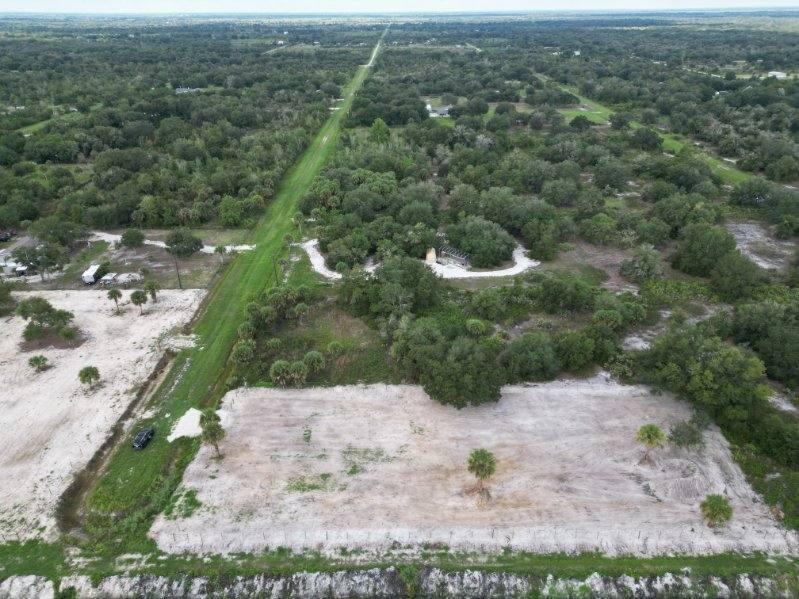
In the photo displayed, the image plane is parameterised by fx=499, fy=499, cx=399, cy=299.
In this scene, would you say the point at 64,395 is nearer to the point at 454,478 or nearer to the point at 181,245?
the point at 181,245

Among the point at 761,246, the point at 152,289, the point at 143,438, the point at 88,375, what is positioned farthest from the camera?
the point at 761,246

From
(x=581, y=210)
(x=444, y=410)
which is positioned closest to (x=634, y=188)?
(x=581, y=210)

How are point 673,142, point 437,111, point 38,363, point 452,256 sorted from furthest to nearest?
1. point 437,111
2. point 673,142
3. point 452,256
4. point 38,363

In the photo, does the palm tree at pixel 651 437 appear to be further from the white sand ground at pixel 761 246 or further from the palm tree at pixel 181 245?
the palm tree at pixel 181 245

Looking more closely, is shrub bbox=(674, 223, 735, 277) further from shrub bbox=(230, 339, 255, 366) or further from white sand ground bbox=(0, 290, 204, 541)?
white sand ground bbox=(0, 290, 204, 541)

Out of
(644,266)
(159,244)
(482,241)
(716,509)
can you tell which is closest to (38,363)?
(159,244)
